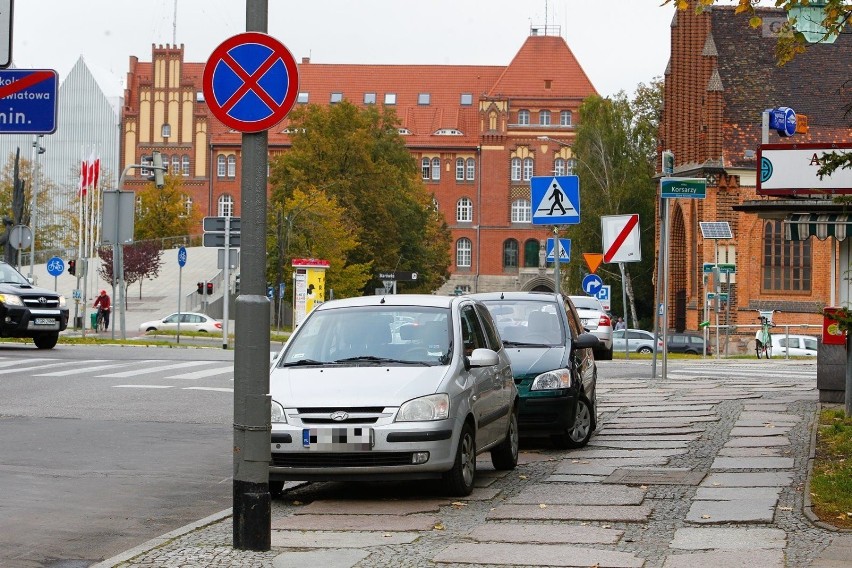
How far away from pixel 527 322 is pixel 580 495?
4.55 m

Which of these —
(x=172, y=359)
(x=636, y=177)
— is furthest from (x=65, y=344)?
(x=636, y=177)

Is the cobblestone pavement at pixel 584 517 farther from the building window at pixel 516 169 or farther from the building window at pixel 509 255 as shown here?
the building window at pixel 509 255

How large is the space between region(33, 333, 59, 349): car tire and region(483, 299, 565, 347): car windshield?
17.4 meters

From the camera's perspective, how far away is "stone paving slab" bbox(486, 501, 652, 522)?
9391mm

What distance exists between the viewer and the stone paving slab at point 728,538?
26.9ft

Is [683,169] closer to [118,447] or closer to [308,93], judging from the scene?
[118,447]

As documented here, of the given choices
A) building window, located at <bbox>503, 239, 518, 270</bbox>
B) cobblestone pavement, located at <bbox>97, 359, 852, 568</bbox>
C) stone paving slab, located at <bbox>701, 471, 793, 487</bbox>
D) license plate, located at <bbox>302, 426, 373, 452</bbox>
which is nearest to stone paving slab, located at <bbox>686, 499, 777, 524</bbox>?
cobblestone pavement, located at <bbox>97, 359, 852, 568</bbox>

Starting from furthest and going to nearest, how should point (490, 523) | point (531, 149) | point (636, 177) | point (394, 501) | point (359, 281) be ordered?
point (531, 149)
point (636, 177)
point (359, 281)
point (394, 501)
point (490, 523)

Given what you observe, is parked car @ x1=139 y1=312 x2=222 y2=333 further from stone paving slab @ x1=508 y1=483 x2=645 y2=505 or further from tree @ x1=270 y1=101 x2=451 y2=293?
stone paving slab @ x1=508 y1=483 x2=645 y2=505

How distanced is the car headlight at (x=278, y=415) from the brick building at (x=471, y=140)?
103614 mm

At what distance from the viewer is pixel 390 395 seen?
33.3 ft

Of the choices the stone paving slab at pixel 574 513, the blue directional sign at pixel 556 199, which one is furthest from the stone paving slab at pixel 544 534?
the blue directional sign at pixel 556 199

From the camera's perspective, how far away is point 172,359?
27.9 meters

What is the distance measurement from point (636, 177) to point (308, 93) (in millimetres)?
47390
